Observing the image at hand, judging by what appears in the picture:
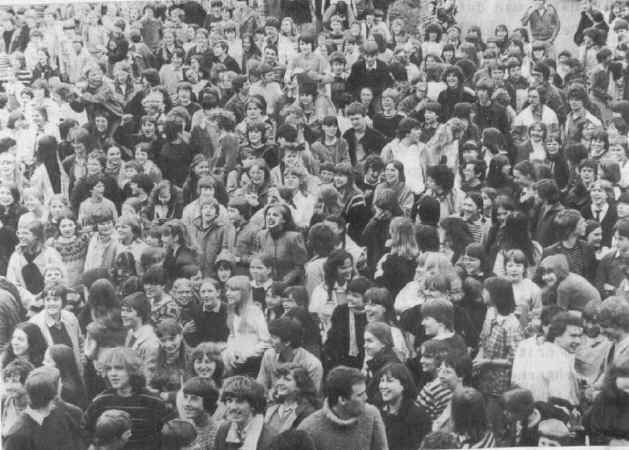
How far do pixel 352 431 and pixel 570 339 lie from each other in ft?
4.72

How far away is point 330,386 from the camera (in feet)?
18.9

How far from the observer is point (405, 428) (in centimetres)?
577

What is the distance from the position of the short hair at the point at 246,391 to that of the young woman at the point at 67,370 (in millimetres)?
867

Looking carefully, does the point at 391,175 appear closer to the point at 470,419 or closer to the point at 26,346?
Result: the point at 470,419

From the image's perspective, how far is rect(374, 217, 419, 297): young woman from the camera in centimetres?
586

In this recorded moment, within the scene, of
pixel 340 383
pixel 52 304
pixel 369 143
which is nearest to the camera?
pixel 340 383

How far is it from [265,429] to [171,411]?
0.58 m

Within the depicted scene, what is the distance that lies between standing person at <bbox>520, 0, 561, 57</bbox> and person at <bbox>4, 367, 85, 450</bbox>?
364 centimetres

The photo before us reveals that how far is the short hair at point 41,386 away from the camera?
5.80m

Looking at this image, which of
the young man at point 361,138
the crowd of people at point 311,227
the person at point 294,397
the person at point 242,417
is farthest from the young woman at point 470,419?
the young man at point 361,138

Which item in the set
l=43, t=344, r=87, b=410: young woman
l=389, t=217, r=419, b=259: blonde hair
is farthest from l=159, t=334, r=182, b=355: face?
l=389, t=217, r=419, b=259: blonde hair

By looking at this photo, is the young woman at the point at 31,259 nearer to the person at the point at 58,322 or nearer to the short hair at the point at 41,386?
the person at the point at 58,322

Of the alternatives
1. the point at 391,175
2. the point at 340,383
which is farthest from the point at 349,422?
the point at 391,175

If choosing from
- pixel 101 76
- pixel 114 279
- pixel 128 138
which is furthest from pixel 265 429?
pixel 101 76
